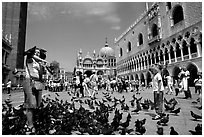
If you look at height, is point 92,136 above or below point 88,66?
below

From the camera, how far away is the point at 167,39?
1056 inches

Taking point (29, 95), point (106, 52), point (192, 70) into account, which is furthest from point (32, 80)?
point (106, 52)

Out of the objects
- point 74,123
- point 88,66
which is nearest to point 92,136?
point 74,123

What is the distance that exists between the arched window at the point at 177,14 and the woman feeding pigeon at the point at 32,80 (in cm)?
2533

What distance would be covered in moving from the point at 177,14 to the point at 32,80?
26.8 meters

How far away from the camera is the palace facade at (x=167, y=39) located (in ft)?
70.1

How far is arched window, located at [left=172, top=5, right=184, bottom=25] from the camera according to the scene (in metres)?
24.3

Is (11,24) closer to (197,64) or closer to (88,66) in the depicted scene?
(197,64)

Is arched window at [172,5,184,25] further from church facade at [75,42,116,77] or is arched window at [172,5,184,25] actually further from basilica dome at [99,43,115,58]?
basilica dome at [99,43,115,58]

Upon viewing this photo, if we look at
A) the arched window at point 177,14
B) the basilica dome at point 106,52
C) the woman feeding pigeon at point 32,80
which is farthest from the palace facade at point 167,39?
the basilica dome at point 106,52

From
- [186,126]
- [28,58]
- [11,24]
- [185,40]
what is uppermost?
[11,24]

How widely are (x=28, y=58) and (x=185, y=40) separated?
23.7m

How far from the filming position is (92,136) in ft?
9.10

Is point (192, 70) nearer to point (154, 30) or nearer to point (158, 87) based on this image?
point (154, 30)
